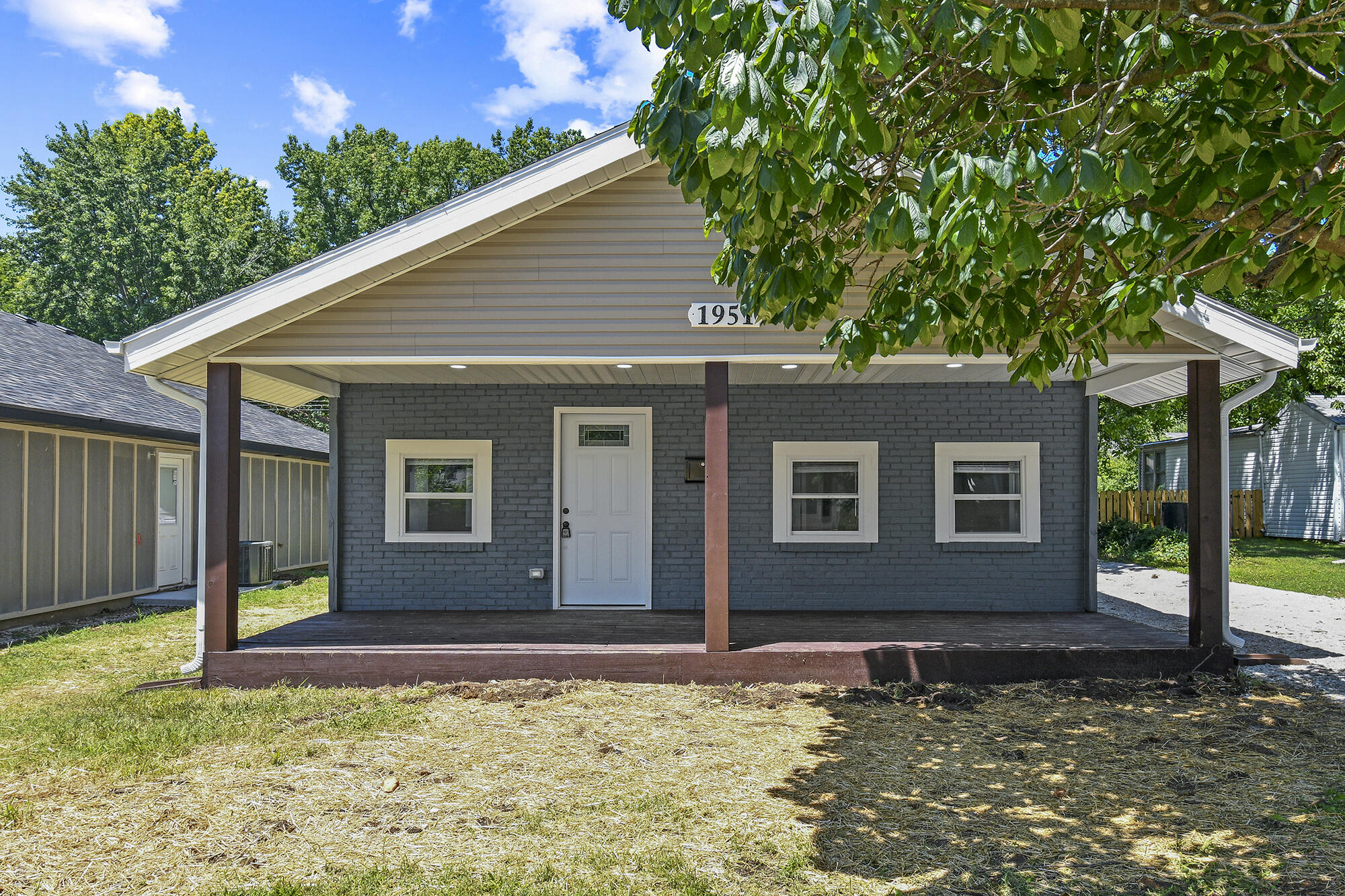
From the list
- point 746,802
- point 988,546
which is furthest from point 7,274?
point 746,802

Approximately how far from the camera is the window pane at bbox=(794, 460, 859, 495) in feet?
32.4

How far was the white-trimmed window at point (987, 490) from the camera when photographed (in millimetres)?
9742

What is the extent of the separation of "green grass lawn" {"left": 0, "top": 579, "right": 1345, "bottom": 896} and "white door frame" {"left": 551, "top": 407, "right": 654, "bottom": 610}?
8.95 feet

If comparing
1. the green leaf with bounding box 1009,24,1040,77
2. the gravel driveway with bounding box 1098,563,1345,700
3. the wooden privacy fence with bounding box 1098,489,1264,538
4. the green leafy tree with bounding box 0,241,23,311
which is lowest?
the gravel driveway with bounding box 1098,563,1345,700

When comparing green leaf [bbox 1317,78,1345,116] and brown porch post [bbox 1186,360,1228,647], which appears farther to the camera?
brown porch post [bbox 1186,360,1228,647]

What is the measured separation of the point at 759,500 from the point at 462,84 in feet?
77.8

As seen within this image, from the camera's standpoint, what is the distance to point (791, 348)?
7.11 meters

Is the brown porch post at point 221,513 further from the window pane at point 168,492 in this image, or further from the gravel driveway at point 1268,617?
the gravel driveway at point 1268,617

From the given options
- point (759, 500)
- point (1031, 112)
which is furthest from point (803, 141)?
point (759, 500)

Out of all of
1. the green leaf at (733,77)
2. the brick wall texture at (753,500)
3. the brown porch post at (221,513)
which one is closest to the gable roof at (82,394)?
the brick wall texture at (753,500)

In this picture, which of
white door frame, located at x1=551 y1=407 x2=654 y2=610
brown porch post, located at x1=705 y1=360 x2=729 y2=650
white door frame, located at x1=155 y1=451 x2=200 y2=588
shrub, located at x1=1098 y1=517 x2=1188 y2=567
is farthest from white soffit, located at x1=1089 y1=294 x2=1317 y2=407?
white door frame, located at x1=155 y1=451 x2=200 y2=588

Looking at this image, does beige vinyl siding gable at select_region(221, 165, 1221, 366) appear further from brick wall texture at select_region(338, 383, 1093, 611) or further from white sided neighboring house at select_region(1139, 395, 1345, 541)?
white sided neighboring house at select_region(1139, 395, 1345, 541)

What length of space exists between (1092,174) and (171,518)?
14.0 metres

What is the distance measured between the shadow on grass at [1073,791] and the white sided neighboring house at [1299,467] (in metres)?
17.9
